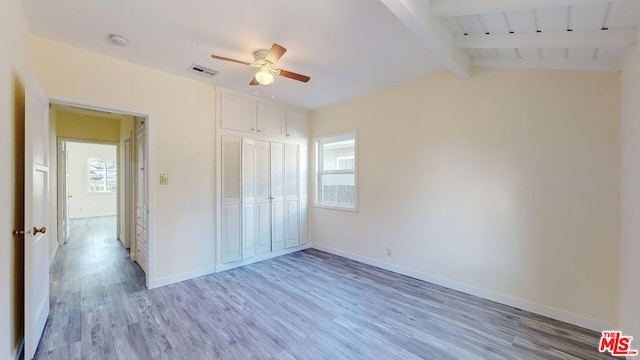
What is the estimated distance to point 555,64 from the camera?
2486 millimetres

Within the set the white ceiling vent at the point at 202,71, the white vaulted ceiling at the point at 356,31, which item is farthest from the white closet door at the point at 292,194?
the white vaulted ceiling at the point at 356,31

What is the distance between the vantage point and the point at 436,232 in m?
3.35

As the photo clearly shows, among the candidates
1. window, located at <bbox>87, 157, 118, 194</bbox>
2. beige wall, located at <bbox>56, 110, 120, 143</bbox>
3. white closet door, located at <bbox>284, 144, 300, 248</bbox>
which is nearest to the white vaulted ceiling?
white closet door, located at <bbox>284, 144, 300, 248</bbox>

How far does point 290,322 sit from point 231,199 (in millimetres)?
2059

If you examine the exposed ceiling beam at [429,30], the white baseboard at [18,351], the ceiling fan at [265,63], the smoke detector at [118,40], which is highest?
the smoke detector at [118,40]

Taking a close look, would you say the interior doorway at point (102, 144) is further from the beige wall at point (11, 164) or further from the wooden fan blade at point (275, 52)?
the wooden fan blade at point (275, 52)

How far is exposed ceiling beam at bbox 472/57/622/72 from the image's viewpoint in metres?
2.26

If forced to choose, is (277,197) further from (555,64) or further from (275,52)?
(555,64)

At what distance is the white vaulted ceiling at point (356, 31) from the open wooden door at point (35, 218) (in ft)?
2.65

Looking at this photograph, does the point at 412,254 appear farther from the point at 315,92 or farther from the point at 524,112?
the point at 315,92

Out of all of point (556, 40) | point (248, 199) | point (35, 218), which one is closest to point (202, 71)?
point (248, 199)

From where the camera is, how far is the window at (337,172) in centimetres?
447

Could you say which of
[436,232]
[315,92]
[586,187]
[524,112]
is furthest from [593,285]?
[315,92]

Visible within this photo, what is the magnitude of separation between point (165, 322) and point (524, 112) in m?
4.07
